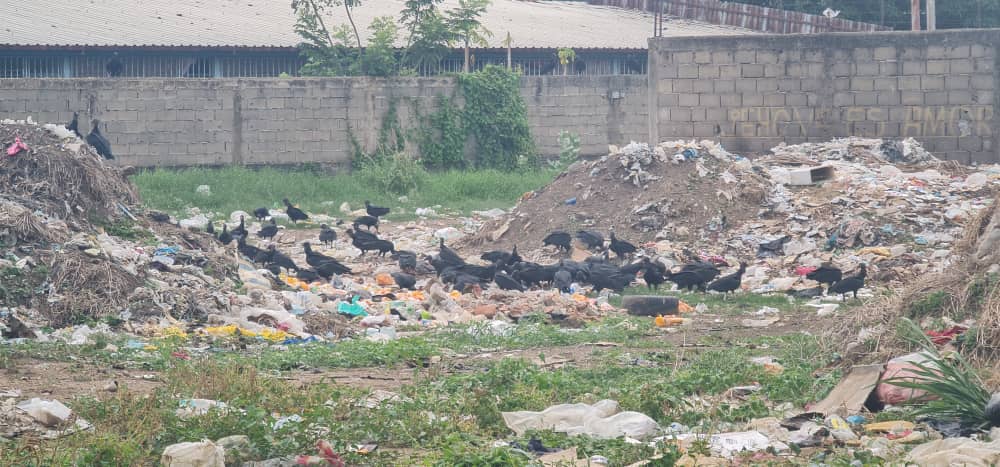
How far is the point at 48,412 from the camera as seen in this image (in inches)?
275

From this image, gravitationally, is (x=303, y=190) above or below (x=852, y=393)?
below

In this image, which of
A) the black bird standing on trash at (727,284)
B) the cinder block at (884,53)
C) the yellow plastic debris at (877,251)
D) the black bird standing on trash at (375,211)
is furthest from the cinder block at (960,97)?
the black bird standing on trash at (375,211)

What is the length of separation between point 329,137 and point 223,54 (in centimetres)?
490

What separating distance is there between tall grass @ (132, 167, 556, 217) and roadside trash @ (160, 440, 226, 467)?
50.3 feet

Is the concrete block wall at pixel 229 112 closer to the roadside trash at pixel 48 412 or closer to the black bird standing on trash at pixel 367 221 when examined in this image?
the black bird standing on trash at pixel 367 221

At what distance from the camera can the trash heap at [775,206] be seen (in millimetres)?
15648

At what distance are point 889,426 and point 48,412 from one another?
493 cm

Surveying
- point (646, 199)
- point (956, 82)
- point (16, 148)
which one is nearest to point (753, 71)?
point (956, 82)

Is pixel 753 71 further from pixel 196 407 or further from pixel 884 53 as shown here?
pixel 196 407

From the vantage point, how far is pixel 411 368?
9.52 metres

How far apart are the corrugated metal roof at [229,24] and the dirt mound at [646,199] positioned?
11596 mm

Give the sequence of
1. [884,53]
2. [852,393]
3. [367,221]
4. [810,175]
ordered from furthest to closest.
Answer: [884,53] < [367,221] < [810,175] < [852,393]

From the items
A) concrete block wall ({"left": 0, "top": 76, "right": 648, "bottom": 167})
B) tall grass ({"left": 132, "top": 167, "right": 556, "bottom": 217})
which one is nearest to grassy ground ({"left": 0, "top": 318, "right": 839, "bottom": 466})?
tall grass ({"left": 132, "top": 167, "right": 556, "bottom": 217})

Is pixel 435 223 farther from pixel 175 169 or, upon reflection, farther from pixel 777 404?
pixel 777 404
